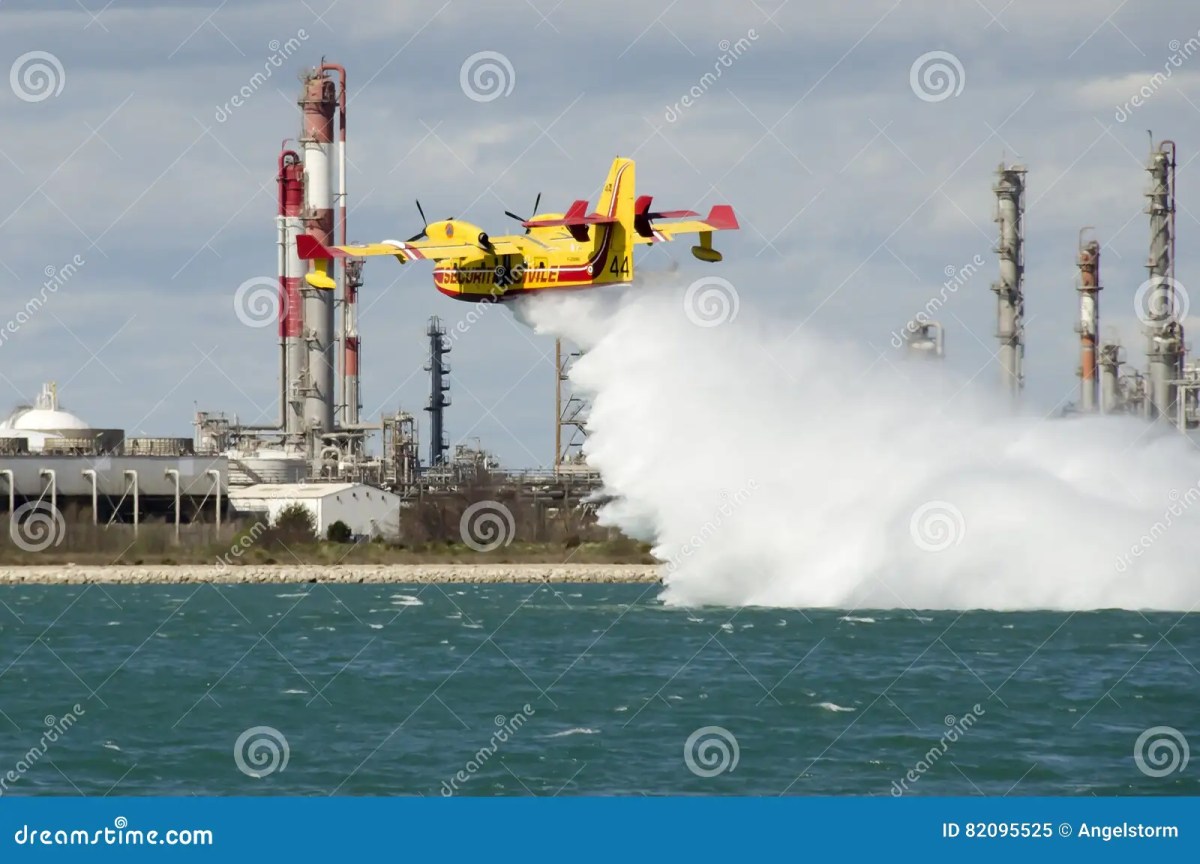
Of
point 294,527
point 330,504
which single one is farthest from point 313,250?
point 330,504

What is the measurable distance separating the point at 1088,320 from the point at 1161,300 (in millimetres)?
4173

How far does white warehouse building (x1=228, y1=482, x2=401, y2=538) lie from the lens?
102 meters

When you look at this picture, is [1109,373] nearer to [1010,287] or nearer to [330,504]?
[1010,287]

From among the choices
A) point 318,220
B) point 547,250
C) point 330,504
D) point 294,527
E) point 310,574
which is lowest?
point 310,574

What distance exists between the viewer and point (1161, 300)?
106938 mm

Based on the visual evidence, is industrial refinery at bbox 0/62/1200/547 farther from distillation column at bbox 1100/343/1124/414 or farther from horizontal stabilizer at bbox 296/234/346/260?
horizontal stabilizer at bbox 296/234/346/260

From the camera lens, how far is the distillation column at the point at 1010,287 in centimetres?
10531

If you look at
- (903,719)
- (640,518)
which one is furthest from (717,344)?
(903,719)

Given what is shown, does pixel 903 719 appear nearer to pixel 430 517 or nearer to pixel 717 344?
pixel 717 344

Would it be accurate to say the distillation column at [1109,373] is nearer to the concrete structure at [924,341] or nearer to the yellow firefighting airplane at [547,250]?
the concrete structure at [924,341]

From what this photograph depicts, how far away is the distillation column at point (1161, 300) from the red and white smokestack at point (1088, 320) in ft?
10.3

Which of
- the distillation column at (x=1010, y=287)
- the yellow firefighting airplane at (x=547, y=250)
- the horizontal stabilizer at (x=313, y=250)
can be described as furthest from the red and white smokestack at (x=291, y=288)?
the yellow firefighting airplane at (x=547, y=250)

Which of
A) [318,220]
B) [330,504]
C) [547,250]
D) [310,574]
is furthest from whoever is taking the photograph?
[318,220]

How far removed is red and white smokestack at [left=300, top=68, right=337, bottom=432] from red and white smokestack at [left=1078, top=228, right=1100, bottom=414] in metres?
43.3
